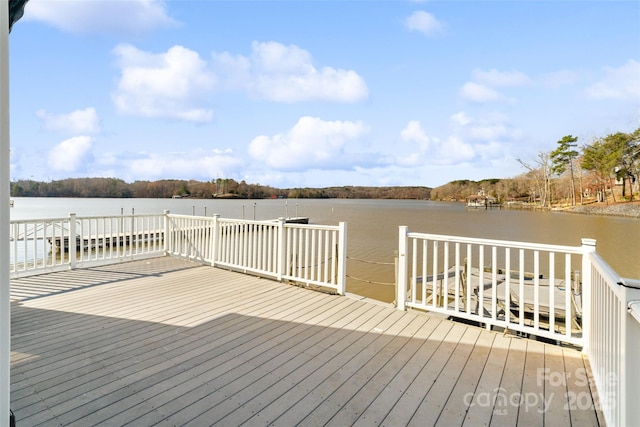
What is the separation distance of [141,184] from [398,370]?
129 ft

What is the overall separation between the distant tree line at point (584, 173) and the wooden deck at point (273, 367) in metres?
41.1

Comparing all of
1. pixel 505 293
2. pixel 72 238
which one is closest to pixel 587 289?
pixel 505 293

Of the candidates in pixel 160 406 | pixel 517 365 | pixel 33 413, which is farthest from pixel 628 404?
pixel 33 413

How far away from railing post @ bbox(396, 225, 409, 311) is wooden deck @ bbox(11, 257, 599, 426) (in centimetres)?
15

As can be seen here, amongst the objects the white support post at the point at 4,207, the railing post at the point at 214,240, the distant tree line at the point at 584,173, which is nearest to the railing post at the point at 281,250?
the railing post at the point at 214,240

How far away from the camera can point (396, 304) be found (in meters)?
3.87

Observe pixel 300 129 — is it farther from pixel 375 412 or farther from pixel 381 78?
pixel 375 412

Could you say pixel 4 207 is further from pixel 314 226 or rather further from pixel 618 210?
pixel 618 210

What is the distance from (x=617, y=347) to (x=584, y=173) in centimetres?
5366

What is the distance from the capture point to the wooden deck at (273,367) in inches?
73.2

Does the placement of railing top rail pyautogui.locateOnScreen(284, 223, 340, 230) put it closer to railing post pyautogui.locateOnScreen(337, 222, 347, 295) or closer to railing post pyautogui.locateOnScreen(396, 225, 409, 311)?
railing post pyautogui.locateOnScreen(337, 222, 347, 295)

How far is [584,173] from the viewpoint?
4231 cm

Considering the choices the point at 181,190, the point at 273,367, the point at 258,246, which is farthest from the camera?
the point at 181,190

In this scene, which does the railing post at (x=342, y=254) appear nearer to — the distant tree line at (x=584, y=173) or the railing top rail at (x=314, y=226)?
the railing top rail at (x=314, y=226)
